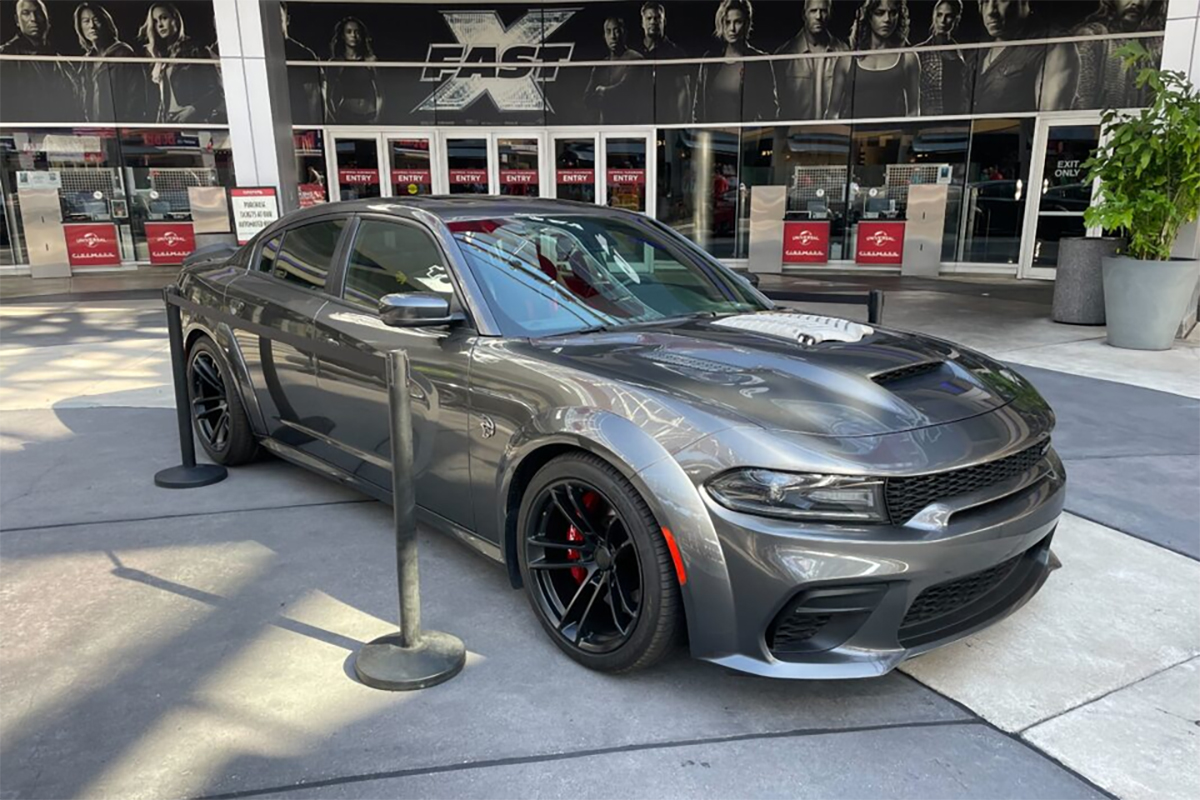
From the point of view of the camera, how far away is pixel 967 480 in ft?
8.39

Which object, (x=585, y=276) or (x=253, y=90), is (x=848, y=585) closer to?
(x=585, y=276)

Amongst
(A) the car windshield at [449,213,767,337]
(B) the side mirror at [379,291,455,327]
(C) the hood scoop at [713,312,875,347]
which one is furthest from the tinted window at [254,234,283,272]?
(C) the hood scoop at [713,312,875,347]

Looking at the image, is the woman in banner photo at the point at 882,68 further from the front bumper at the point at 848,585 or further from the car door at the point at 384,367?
the front bumper at the point at 848,585

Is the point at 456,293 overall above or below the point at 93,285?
above

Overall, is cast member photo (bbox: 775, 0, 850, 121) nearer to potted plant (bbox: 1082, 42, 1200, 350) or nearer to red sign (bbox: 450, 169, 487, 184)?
red sign (bbox: 450, 169, 487, 184)

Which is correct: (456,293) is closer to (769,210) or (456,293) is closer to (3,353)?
(3,353)

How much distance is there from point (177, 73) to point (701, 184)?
31.7 ft

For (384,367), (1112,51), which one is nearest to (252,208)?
(384,367)

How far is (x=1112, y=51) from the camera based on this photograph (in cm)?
1295

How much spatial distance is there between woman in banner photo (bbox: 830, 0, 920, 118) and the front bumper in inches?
544

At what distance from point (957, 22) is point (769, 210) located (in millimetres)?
4289

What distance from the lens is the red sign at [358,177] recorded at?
1598 centimetres

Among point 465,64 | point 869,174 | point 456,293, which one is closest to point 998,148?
point 869,174

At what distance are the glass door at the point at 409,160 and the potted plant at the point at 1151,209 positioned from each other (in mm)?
11272
